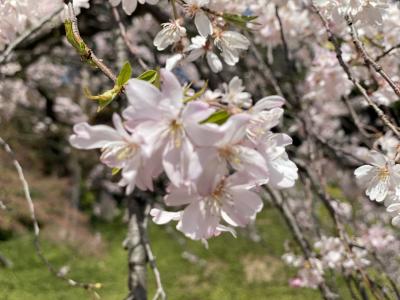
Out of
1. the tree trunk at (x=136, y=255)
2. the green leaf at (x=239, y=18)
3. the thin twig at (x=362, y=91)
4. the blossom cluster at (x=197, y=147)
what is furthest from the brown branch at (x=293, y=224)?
the blossom cluster at (x=197, y=147)

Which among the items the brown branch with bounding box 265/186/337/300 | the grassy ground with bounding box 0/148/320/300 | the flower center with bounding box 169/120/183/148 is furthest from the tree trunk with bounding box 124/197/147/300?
the grassy ground with bounding box 0/148/320/300

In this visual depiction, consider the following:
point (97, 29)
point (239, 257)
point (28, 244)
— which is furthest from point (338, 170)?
point (28, 244)

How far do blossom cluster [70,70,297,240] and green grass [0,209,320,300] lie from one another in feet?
9.71

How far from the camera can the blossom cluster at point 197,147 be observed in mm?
429

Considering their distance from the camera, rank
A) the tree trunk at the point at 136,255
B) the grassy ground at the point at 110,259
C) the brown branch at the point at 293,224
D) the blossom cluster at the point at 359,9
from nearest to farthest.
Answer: the blossom cluster at the point at 359,9 → the tree trunk at the point at 136,255 → the brown branch at the point at 293,224 → the grassy ground at the point at 110,259

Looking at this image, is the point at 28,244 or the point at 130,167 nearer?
the point at 130,167

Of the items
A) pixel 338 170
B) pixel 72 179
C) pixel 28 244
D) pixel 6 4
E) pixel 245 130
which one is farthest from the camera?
pixel 72 179

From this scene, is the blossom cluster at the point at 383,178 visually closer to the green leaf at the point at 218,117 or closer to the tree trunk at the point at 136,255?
the green leaf at the point at 218,117

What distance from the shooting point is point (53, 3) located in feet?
3.93

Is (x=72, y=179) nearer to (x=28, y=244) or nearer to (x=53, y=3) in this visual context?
(x=28, y=244)

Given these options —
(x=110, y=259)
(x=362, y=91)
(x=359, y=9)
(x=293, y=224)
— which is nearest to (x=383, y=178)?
(x=362, y=91)

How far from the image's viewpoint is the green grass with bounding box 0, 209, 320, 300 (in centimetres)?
369

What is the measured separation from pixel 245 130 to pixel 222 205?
10cm

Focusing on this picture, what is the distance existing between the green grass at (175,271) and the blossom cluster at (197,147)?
2958mm
